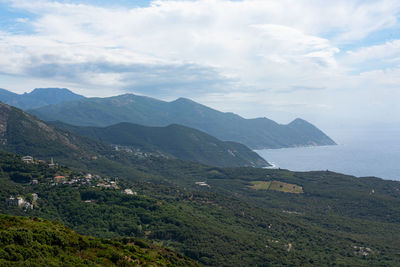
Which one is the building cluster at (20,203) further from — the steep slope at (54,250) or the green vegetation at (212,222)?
the steep slope at (54,250)

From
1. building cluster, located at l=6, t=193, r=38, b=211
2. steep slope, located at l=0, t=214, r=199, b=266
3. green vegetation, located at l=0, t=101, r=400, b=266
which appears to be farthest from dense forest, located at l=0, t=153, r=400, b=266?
steep slope, located at l=0, t=214, r=199, b=266

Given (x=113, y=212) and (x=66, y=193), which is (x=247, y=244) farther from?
(x=66, y=193)

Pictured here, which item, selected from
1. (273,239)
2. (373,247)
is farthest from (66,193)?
(373,247)

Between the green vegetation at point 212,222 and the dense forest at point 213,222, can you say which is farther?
the dense forest at point 213,222

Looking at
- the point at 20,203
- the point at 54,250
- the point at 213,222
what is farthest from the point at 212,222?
the point at 54,250

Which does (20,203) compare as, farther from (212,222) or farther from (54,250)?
(54,250)

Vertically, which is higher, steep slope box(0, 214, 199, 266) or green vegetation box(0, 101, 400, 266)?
steep slope box(0, 214, 199, 266)

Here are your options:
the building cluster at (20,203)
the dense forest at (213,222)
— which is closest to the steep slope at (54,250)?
the dense forest at (213,222)

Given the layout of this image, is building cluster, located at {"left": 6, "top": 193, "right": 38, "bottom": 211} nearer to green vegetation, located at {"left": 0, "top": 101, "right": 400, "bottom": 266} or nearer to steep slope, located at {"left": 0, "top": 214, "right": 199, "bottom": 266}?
green vegetation, located at {"left": 0, "top": 101, "right": 400, "bottom": 266}
